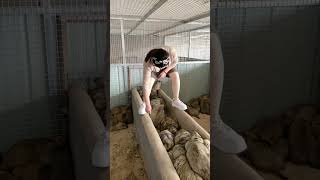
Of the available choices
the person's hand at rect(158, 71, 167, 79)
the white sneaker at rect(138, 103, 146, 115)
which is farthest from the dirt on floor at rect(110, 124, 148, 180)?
the person's hand at rect(158, 71, 167, 79)

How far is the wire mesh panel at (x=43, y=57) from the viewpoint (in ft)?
1.70

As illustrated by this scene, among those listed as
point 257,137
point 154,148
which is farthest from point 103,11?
point 154,148

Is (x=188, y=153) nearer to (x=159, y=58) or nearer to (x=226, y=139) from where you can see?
(x=159, y=58)

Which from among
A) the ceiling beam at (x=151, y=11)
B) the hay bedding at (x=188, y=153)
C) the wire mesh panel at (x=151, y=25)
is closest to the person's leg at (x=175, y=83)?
the hay bedding at (x=188, y=153)

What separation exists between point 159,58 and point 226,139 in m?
1.35

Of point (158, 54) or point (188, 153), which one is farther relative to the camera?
point (158, 54)

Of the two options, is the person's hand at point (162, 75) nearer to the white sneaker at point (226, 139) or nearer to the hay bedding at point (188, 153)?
the hay bedding at point (188, 153)

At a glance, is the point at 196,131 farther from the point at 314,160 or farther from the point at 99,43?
the point at 99,43

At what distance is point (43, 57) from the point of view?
54 cm

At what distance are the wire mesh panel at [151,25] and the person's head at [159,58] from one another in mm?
382

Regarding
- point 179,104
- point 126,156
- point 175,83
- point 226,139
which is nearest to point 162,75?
point 175,83

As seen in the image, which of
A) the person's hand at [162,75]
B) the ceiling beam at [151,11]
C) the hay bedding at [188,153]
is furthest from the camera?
the ceiling beam at [151,11]

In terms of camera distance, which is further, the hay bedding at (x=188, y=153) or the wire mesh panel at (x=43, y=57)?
the hay bedding at (x=188, y=153)

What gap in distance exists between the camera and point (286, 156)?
0.65 metres
